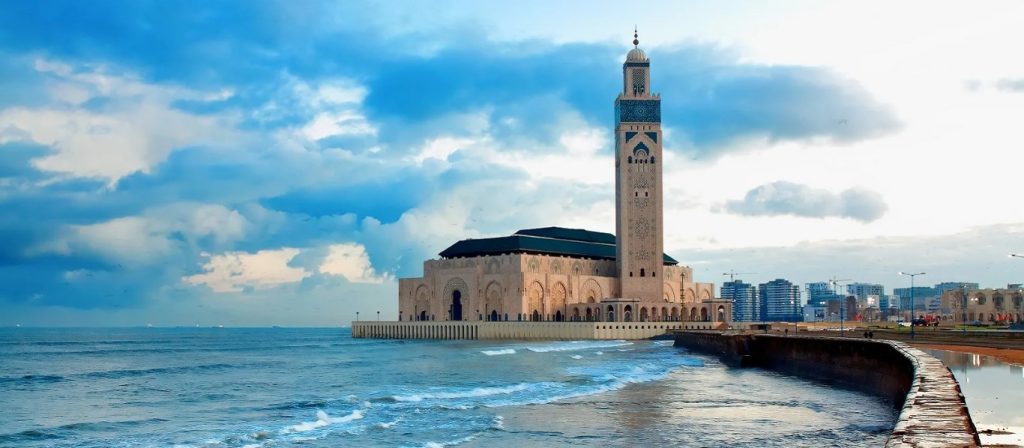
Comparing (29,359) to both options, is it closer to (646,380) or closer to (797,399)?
(646,380)

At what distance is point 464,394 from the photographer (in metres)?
35.8

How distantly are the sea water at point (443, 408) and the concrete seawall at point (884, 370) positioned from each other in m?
1.41

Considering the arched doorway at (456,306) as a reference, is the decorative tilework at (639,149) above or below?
above

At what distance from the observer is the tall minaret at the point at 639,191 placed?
112 m

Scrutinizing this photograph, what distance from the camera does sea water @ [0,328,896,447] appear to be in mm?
23922

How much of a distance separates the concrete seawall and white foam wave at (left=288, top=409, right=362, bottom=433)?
15245 millimetres

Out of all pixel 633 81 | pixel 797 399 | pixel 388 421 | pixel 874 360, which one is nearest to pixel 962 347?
pixel 874 360

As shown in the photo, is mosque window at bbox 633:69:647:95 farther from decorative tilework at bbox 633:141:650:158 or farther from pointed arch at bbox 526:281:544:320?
pointed arch at bbox 526:281:544:320

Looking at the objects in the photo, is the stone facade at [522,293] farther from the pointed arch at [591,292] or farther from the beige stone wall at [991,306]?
the beige stone wall at [991,306]

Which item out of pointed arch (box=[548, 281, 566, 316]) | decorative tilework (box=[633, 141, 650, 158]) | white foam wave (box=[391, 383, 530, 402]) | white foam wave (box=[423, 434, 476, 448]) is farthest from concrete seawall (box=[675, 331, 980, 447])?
decorative tilework (box=[633, 141, 650, 158])

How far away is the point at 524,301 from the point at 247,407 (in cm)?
7534

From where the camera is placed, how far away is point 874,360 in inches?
1387

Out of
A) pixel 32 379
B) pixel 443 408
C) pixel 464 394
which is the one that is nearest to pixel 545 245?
pixel 32 379

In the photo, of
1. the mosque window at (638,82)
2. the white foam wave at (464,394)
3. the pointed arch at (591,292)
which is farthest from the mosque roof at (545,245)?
the white foam wave at (464,394)
